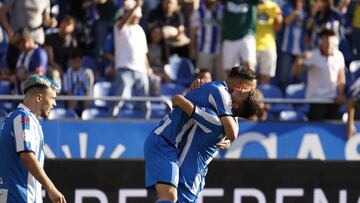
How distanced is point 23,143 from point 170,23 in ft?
26.7

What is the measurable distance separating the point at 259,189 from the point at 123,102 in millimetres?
4414

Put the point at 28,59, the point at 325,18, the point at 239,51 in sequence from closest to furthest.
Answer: the point at 28,59 < the point at 239,51 < the point at 325,18

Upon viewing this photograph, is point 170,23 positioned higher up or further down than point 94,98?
higher up

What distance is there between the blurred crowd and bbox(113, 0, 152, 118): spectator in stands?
1 centimetres

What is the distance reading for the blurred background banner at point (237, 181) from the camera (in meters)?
10.4

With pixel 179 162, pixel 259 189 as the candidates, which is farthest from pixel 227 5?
pixel 179 162

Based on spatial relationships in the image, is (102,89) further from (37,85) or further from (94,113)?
(37,85)

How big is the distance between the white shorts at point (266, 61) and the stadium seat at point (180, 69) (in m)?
0.99

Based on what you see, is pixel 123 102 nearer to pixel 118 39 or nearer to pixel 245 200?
pixel 118 39

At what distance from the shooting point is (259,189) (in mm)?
10648

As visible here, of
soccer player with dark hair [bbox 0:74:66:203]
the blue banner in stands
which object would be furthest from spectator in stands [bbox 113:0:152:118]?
soccer player with dark hair [bbox 0:74:66:203]

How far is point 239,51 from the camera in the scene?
1482cm

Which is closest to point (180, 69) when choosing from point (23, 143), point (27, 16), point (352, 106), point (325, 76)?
point (325, 76)

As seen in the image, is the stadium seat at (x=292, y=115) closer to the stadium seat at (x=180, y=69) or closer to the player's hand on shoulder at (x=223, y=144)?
the stadium seat at (x=180, y=69)
